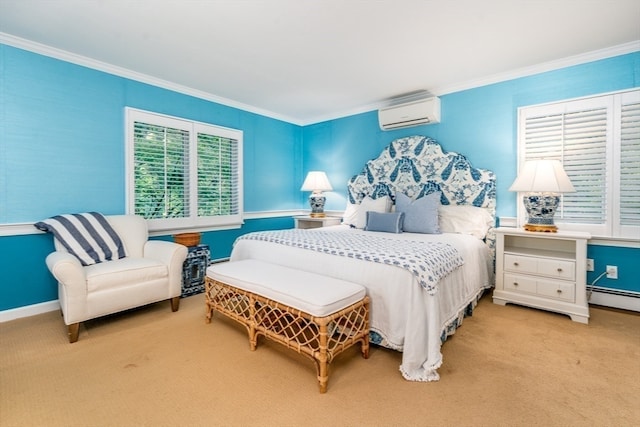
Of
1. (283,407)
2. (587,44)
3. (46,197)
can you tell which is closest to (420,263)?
(283,407)

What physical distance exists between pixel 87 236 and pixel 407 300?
2.83 m

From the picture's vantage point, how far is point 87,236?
8.82 ft

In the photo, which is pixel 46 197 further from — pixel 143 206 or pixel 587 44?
pixel 587 44

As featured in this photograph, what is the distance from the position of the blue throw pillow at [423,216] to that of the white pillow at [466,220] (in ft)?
0.52

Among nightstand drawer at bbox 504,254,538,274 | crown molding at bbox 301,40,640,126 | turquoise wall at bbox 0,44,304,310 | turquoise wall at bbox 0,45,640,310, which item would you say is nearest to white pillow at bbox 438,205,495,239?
turquoise wall at bbox 0,45,640,310

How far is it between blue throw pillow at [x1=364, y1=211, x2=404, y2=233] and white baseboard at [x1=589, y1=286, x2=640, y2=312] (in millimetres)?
1957

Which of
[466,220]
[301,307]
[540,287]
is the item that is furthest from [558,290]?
[301,307]

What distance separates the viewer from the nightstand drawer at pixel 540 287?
8.50 feet

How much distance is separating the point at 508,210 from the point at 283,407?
10.2 feet

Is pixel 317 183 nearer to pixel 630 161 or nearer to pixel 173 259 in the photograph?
pixel 173 259

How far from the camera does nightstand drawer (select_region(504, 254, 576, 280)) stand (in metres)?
2.58

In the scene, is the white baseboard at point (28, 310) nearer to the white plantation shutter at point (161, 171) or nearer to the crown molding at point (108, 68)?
the white plantation shutter at point (161, 171)

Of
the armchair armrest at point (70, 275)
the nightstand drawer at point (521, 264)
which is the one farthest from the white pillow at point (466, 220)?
the armchair armrest at point (70, 275)

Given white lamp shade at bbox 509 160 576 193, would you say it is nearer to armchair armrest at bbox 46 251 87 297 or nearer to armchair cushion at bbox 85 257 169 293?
armchair cushion at bbox 85 257 169 293
